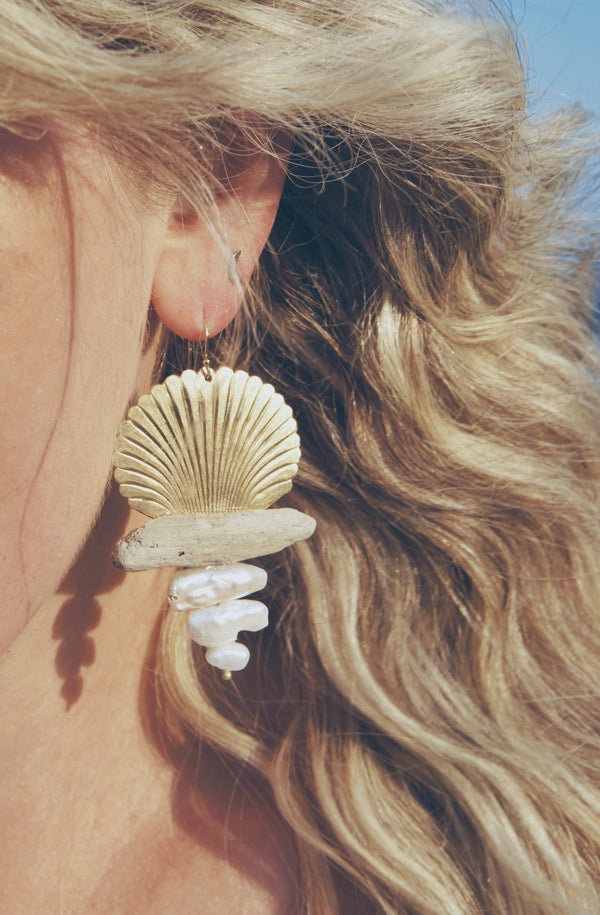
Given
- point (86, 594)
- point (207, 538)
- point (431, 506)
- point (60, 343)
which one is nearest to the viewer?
point (60, 343)

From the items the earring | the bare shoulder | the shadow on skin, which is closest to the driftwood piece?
the earring

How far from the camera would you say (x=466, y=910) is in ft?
3.87

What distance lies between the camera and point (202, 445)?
3.38 ft

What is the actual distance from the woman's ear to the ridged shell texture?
82 mm

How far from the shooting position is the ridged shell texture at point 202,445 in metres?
1.01

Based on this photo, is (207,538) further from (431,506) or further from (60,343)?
(431,506)

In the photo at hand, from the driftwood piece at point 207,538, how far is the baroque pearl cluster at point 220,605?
18mm

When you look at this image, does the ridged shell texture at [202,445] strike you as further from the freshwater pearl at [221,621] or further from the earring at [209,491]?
the freshwater pearl at [221,621]

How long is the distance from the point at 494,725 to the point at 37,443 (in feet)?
2.80

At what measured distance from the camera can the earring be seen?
1.00m

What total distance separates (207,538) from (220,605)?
91mm

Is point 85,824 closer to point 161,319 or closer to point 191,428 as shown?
point 191,428

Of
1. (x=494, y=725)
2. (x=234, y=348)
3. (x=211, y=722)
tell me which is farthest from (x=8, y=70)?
(x=494, y=725)

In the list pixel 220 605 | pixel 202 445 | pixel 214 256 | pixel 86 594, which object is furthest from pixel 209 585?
pixel 214 256
